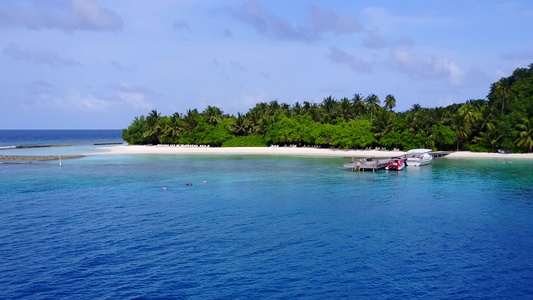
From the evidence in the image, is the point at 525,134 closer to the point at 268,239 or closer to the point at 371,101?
the point at 371,101

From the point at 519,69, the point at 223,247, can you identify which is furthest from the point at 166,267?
the point at 519,69

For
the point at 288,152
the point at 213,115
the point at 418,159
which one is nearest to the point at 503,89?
the point at 418,159

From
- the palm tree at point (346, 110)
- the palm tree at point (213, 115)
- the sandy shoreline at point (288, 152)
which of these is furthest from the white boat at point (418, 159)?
the palm tree at point (213, 115)

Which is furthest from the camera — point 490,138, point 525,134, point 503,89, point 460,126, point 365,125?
point 365,125

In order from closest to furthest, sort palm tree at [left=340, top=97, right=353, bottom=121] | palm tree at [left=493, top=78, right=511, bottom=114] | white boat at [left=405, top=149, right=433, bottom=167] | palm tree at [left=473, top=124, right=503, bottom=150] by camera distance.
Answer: white boat at [left=405, top=149, right=433, bottom=167], palm tree at [left=473, top=124, right=503, bottom=150], palm tree at [left=493, top=78, right=511, bottom=114], palm tree at [left=340, top=97, right=353, bottom=121]

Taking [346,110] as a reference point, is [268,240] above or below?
below

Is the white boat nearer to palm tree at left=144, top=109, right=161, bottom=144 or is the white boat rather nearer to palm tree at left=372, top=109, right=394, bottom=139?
palm tree at left=372, top=109, right=394, bottom=139

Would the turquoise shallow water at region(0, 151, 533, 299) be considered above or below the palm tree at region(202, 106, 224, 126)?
below

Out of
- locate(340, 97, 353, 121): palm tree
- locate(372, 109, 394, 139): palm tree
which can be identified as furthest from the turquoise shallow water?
locate(340, 97, 353, 121): palm tree
